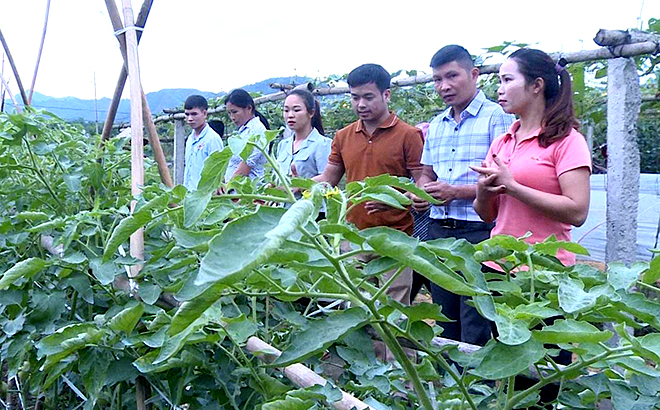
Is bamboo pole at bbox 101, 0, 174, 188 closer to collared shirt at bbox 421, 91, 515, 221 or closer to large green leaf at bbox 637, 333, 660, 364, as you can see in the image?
large green leaf at bbox 637, 333, 660, 364

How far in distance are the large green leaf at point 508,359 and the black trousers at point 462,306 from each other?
112cm

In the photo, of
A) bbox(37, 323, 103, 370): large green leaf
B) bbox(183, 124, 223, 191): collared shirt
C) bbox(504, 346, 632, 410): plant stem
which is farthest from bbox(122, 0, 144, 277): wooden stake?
bbox(183, 124, 223, 191): collared shirt

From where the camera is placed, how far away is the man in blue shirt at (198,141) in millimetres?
4324

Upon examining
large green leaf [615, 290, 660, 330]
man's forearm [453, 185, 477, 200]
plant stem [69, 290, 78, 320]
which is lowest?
man's forearm [453, 185, 477, 200]

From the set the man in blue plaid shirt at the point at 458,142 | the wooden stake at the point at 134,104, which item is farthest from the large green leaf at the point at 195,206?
the man in blue plaid shirt at the point at 458,142

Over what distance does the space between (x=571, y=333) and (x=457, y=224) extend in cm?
196

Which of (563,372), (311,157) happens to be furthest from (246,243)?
(311,157)

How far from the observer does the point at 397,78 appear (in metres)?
5.56

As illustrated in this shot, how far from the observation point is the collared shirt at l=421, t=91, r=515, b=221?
2535 mm

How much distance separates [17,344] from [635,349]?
1173 mm

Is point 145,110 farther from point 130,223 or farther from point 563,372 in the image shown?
point 563,372

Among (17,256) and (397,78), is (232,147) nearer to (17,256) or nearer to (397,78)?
(17,256)

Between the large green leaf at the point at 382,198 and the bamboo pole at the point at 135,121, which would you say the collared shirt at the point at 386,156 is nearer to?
the bamboo pole at the point at 135,121

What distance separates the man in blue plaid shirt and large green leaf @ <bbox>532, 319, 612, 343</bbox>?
5.96 ft
